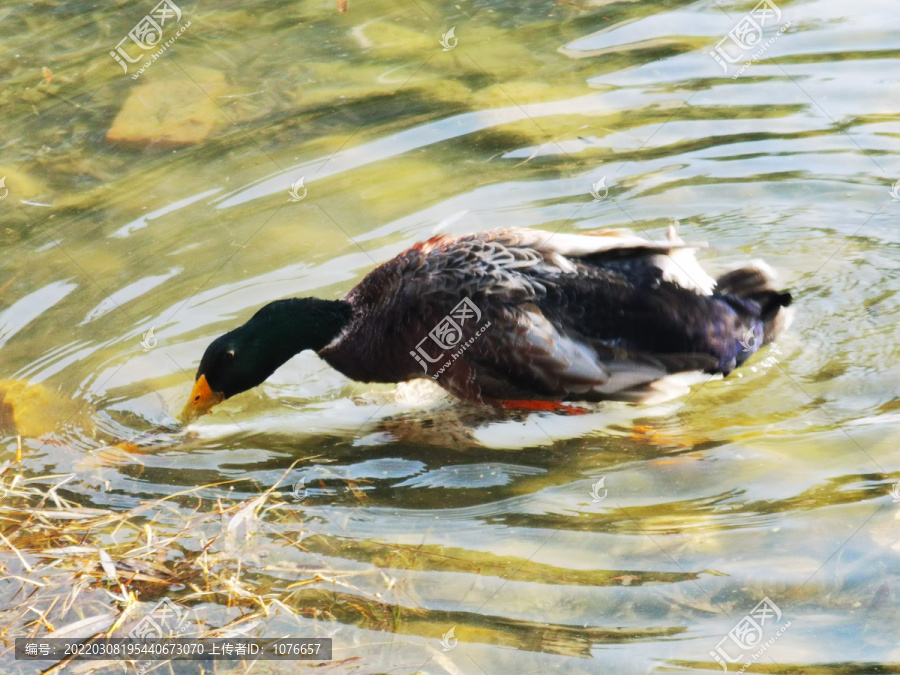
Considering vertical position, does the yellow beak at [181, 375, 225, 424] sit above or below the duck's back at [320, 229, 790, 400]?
below

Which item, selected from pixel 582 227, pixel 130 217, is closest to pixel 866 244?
pixel 582 227

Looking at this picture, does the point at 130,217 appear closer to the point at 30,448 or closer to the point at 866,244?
the point at 30,448

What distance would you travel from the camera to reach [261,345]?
187 inches

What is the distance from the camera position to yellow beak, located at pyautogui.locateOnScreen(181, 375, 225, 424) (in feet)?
15.2

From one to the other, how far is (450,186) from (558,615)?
3.16 m

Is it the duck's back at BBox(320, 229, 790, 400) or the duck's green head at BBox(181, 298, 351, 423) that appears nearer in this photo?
the duck's back at BBox(320, 229, 790, 400)

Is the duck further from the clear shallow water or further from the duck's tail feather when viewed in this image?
the clear shallow water

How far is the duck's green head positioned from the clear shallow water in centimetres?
27

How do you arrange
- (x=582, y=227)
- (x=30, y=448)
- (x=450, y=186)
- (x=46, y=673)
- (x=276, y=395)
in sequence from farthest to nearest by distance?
(x=450, y=186) → (x=582, y=227) → (x=276, y=395) → (x=30, y=448) → (x=46, y=673)

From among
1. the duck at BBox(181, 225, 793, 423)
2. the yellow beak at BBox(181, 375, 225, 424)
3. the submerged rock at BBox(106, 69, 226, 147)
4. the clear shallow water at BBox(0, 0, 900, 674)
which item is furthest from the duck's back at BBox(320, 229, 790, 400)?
the submerged rock at BBox(106, 69, 226, 147)

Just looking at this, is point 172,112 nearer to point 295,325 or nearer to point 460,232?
point 460,232

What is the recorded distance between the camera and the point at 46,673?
140 inches

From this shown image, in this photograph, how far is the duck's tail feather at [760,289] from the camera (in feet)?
15.3

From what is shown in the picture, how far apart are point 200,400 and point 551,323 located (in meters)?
1.65
